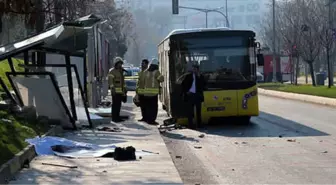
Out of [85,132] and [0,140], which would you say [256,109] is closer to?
[85,132]

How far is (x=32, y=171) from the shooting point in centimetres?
1112

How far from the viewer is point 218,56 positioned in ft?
66.4

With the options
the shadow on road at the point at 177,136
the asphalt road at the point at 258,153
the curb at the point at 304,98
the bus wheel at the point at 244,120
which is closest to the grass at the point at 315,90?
the curb at the point at 304,98

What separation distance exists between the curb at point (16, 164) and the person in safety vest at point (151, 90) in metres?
8.51

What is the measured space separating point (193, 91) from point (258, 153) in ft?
18.2

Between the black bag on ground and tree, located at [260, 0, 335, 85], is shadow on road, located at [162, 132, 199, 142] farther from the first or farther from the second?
tree, located at [260, 0, 335, 85]

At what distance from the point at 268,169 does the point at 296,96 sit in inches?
1051

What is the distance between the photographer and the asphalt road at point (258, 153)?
10734 mm

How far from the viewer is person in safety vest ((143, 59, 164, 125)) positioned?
21.1m

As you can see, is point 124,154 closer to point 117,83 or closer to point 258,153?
point 258,153

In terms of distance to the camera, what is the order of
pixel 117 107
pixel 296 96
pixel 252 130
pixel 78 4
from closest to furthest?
1. pixel 252 130
2. pixel 117 107
3. pixel 78 4
4. pixel 296 96

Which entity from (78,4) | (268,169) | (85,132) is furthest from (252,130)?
(78,4)

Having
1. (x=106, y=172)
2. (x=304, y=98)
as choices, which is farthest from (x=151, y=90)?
A: (x=304, y=98)

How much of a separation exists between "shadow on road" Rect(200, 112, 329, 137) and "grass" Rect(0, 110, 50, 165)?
4.90 m
